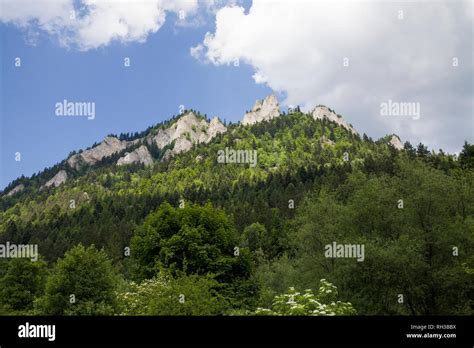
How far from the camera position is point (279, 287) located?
171 ft

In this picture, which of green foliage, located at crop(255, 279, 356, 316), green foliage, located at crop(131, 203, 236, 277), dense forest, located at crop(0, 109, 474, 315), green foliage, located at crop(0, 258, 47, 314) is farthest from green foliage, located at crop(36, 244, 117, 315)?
green foliage, located at crop(131, 203, 236, 277)

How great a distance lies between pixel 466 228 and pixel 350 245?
26.7 feet

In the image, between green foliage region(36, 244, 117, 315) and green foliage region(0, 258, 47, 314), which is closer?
green foliage region(36, 244, 117, 315)

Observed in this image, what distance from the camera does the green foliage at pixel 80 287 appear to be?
24297mm

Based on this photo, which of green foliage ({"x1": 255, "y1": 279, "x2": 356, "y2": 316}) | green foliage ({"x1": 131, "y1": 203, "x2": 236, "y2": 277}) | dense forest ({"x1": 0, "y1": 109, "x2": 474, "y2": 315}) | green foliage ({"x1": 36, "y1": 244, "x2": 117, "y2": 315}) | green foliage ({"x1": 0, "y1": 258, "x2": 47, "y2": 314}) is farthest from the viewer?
green foliage ({"x1": 131, "y1": 203, "x2": 236, "y2": 277})

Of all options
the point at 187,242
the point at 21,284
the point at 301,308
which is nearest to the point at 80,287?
the point at 301,308

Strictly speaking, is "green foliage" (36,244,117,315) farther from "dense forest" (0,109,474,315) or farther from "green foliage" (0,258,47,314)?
"green foliage" (0,258,47,314)

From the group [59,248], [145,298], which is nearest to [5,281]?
[145,298]

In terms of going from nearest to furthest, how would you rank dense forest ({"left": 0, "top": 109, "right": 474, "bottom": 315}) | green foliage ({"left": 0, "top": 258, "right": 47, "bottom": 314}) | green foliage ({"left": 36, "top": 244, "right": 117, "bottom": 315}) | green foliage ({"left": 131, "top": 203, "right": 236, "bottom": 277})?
1. green foliage ({"left": 36, "top": 244, "right": 117, "bottom": 315})
2. dense forest ({"left": 0, "top": 109, "right": 474, "bottom": 315})
3. green foliage ({"left": 0, "top": 258, "right": 47, "bottom": 314})
4. green foliage ({"left": 131, "top": 203, "right": 236, "bottom": 277})

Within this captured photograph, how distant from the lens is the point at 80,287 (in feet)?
82.5

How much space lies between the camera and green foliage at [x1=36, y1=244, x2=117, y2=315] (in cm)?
2430

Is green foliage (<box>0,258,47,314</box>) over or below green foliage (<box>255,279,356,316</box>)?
below
